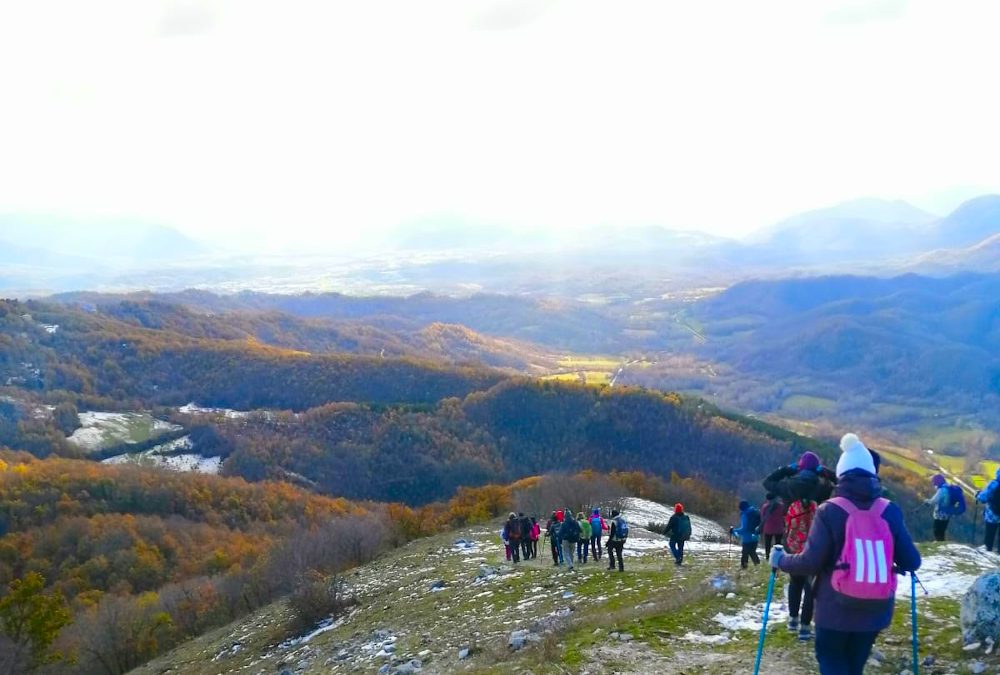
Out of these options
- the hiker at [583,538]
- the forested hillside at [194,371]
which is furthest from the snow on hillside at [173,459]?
the hiker at [583,538]

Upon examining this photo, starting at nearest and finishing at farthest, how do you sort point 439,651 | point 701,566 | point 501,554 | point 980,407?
point 439,651 < point 701,566 < point 501,554 < point 980,407

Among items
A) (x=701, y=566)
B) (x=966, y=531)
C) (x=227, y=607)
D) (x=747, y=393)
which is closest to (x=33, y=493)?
(x=227, y=607)

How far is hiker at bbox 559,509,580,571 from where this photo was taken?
20422 mm

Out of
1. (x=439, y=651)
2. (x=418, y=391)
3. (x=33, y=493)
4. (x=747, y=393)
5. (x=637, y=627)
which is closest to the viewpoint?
(x=637, y=627)

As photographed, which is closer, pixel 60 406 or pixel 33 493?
pixel 33 493

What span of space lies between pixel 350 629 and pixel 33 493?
76.6 m

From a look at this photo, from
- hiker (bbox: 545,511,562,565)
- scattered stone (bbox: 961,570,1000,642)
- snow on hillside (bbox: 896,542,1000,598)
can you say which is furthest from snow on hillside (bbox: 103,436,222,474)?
scattered stone (bbox: 961,570,1000,642)

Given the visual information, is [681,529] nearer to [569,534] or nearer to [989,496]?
[569,534]

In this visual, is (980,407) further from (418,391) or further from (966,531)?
(418,391)

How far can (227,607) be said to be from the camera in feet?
114

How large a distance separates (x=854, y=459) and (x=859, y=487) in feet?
0.89

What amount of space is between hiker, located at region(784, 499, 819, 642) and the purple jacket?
2.94m

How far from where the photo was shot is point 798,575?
8789mm

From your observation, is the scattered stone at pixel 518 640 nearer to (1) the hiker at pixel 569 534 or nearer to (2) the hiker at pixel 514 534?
(1) the hiker at pixel 569 534
